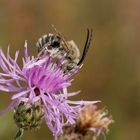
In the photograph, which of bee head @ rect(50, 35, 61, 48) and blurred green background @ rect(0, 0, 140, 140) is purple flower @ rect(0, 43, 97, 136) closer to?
bee head @ rect(50, 35, 61, 48)

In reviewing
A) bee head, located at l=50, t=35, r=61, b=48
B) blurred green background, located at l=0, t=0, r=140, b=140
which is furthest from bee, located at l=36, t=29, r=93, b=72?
blurred green background, located at l=0, t=0, r=140, b=140

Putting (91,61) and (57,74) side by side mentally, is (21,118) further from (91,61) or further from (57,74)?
(91,61)

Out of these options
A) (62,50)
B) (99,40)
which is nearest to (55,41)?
(62,50)

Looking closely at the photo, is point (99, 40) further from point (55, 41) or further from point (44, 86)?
point (44, 86)

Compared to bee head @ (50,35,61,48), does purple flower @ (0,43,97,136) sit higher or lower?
lower

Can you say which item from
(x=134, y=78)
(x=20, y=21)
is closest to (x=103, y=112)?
(x=134, y=78)
